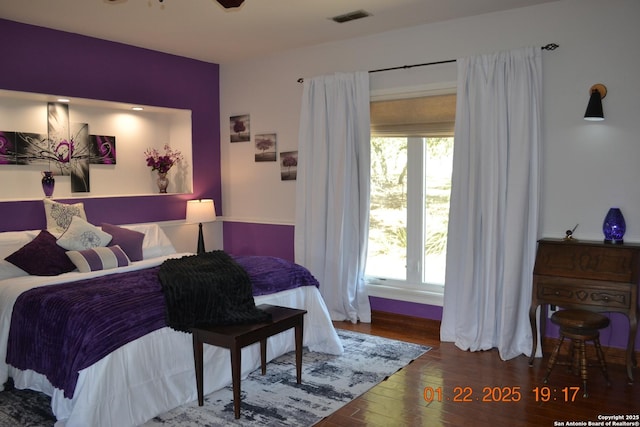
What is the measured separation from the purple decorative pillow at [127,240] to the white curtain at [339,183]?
164cm

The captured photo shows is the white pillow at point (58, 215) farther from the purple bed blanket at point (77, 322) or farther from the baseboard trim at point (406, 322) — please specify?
the baseboard trim at point (406, 322)

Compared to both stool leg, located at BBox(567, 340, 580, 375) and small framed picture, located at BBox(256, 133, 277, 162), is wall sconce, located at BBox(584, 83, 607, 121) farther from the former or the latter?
small framed picture, located at BBox(256, 133, 277, 162)

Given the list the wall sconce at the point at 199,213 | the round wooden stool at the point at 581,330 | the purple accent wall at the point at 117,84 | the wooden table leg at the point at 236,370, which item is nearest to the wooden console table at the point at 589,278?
the round wooden stool at the point at 581,330

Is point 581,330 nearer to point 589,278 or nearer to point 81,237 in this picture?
point 589,278

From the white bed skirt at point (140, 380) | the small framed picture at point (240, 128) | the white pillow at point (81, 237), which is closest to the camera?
the white bed skirt at point (140, 380)

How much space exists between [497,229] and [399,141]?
4.33ft

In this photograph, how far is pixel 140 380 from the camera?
2.90 m

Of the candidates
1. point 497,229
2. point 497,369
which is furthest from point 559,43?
point 497,369

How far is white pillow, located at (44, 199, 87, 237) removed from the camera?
4340mm

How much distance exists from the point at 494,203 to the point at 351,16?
190 centimetres

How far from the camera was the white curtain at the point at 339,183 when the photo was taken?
16.1 feet

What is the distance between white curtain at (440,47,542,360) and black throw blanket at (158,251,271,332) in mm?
1855

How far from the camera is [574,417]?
2.97m

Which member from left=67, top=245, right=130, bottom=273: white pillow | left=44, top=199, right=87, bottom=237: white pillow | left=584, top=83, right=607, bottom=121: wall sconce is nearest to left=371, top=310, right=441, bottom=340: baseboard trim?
left=584, top=83, right=607, bottom=121: wall sconce
